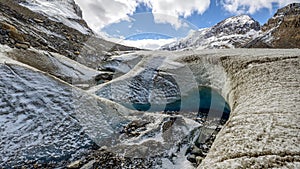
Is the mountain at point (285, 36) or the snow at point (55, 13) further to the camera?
the mountain at point (285, 36)

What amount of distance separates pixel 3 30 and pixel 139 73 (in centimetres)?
922

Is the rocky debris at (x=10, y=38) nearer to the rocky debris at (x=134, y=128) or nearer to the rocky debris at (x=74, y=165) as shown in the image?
the rocky debris at (x=134, y=128)

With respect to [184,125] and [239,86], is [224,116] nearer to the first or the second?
[239,86]

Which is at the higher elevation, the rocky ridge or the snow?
the snow

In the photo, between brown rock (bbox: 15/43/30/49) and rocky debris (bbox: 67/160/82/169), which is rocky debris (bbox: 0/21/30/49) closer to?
brown rock (bbox: 15/43/30/49)

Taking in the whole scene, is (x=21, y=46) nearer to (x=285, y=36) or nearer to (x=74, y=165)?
(x=74, y=165)

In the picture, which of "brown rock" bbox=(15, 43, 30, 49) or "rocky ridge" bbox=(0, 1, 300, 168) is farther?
"brown rock" bbox=(15, 43, 30, 49)

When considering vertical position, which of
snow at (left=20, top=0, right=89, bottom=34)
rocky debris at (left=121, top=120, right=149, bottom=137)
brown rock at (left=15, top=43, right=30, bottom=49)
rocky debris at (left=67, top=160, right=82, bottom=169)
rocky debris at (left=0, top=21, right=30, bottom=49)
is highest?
snow at (left=20, top=0, right=89, bottom=34)

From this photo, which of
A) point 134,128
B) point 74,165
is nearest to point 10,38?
point 134,128

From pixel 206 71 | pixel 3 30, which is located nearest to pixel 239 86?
pixel 206 71

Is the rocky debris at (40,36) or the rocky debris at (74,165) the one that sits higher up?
the rocky debris at (40,36)

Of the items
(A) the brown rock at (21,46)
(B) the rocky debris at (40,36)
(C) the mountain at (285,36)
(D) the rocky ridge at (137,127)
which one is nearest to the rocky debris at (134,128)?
(D) the rocky ridge at (137,127)

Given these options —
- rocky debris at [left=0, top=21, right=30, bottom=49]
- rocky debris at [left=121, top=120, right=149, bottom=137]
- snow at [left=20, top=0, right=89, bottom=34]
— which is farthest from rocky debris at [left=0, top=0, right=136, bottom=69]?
rocky debris at [left=121, top=120, right=149, bottom=137]

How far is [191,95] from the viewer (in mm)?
15766
